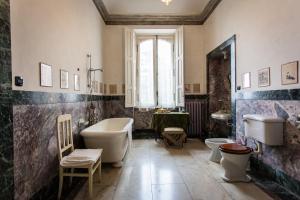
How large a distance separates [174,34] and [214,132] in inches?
114

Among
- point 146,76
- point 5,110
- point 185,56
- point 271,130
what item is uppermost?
point 185,56

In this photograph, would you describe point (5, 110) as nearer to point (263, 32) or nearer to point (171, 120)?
point (263, 32)

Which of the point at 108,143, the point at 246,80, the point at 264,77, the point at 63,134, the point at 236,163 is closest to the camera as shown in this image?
the point at 63,134

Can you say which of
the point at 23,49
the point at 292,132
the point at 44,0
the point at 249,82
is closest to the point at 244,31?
the point at 249,82

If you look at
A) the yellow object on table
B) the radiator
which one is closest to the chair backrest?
the yellow object on table

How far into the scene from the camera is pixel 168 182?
120 inches

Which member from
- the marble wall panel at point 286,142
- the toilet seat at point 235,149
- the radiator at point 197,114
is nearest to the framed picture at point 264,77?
the marble wall panel at point 286,142

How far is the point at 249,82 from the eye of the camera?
3547 millimetres

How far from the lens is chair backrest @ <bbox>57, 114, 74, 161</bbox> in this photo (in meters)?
2.67

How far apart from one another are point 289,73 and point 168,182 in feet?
6.56

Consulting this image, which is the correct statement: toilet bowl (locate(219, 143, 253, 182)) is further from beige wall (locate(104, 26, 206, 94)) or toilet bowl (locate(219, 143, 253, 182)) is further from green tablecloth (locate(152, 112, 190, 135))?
beige wall (locate(104, 26, 206, 94))

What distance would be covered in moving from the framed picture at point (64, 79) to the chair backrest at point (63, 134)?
0.44 m

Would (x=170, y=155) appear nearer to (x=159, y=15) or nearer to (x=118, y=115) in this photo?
(x=118, y=115)

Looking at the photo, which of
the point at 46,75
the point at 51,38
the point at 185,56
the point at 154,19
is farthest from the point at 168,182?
the point at 154,19
